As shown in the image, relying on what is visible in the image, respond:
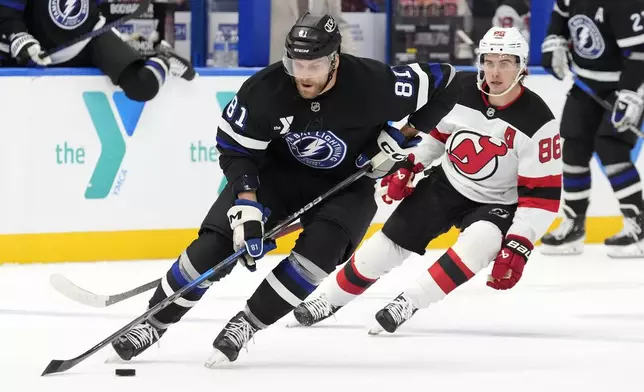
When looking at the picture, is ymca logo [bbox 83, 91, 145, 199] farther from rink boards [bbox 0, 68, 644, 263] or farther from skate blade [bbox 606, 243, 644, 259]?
skate blade [bbox 606, 243, 644, 259]

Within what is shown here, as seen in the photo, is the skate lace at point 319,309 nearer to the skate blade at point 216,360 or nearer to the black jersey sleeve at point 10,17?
the skate blade at point 216,360

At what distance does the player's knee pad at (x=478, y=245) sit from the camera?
12.1 feet

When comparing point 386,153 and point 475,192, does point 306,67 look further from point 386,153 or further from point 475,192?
point 475,192

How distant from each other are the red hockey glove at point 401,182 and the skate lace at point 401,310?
343 mm

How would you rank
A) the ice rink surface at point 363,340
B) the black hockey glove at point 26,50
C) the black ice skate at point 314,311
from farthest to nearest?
the black hockey glove at point 26,50, the black ice skate at point 314,311, the ice rink surface at point 363,340

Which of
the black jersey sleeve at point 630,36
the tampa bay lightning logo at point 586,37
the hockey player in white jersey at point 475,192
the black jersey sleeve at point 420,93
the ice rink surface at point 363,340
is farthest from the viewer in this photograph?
the tampa bay lightning logo at point 586,37

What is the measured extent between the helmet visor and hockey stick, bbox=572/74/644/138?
2.42m

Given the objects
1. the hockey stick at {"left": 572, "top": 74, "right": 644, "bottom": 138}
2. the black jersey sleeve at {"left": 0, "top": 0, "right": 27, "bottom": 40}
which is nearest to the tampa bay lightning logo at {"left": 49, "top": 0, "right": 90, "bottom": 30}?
the black jersey sleeve at {"left": 0, "top": 0, "right": 27, "bottom": 40}

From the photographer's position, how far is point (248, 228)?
3.22 meters

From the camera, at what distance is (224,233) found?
10.9 feet

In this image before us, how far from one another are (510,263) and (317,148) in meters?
0.67

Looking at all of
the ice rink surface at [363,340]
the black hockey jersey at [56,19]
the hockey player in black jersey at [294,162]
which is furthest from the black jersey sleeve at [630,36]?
A: the black hockey jersey at [56,19]

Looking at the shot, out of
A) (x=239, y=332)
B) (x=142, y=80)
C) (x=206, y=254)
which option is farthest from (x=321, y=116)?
(x=142, y=80)

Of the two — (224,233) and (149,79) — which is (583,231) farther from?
(224,233)
